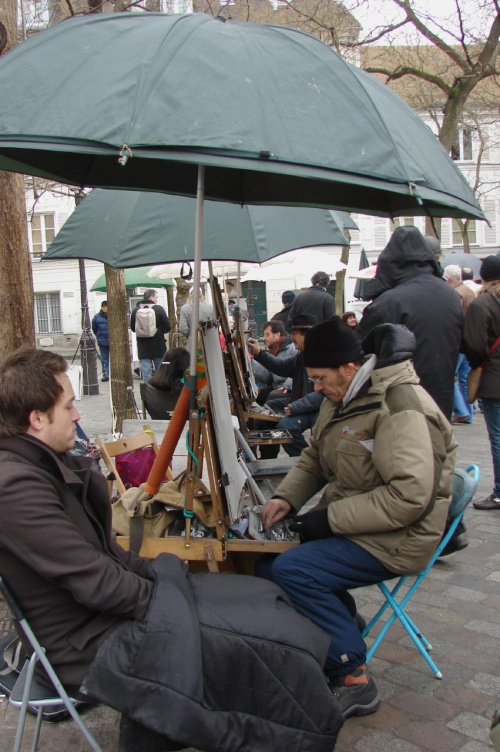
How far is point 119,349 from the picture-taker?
9.47 m

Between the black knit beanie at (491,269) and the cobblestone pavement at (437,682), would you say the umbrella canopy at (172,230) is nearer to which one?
the black knit beanie at (491,269)

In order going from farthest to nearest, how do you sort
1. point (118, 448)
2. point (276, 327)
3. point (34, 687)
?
point (276, 327), point (118, 448), point (34, 687)

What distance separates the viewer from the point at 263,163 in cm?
238

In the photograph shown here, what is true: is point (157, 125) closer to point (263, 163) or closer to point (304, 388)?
point (263, 163)

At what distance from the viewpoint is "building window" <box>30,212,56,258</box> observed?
3444 centimetres

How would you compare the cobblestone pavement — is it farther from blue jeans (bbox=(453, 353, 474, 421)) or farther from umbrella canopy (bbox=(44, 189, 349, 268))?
blue jeans (bbox=(453, 353, 474, 421))

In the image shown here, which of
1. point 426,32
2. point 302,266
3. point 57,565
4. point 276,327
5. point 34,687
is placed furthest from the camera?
point 426,32

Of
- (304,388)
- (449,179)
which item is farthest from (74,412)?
(304,388)

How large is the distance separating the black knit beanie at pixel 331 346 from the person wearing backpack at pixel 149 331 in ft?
37.6

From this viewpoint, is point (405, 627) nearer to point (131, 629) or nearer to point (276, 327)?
point (131, 629)

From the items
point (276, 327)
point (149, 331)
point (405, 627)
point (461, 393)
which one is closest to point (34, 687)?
point (405, 627)

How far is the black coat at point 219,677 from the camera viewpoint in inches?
87.0

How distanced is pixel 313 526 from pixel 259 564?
0.46 metres

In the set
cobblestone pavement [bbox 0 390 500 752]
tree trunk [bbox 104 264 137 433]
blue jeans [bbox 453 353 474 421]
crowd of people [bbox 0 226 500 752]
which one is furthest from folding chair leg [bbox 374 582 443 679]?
blue jeans [bbox 453 353 474 421]
